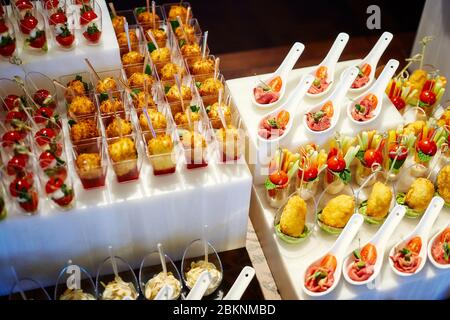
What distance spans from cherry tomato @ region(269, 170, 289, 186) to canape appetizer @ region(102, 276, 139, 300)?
2.51 feet

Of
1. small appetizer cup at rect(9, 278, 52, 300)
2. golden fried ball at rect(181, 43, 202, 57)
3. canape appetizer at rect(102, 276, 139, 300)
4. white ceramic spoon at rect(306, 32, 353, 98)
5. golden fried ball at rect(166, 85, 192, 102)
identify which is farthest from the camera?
white ceramic spoon at rect(306, 32, 353, 98)

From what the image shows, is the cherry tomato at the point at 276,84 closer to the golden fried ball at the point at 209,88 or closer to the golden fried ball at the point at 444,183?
the golden fried ball at the point at 209,88

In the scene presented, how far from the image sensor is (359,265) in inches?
91.7

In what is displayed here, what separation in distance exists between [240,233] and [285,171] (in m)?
0.37

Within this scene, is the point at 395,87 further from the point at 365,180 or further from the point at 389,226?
the point at 389,226

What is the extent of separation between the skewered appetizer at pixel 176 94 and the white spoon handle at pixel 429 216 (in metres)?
1.16

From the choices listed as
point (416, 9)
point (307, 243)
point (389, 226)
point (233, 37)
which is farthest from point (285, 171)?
point (416, 9)

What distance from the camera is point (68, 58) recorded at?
2.63 m

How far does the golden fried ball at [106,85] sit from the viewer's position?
2.58 metres

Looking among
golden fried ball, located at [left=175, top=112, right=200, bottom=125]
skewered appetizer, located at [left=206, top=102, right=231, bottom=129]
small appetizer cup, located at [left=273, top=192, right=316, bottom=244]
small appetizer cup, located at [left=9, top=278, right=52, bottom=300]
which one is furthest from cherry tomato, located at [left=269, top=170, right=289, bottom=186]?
small appetizer cup, located at [left=9, top=278, right=52, bottom=300]

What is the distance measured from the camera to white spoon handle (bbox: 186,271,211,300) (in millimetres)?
2250

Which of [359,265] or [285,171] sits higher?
[285,171]

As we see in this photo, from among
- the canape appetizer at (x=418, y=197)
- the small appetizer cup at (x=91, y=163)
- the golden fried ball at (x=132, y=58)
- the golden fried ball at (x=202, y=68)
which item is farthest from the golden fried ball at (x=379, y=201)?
the golden fried ball at (x=132, y=58)

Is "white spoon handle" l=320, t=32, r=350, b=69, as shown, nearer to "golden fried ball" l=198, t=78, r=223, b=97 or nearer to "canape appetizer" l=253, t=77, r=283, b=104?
"canape appetizer" l=253, t=77, r=283, b=104
